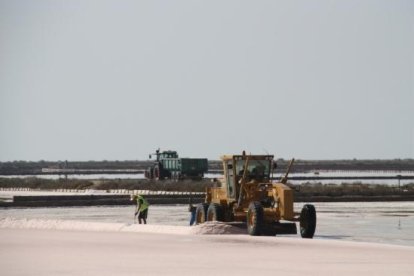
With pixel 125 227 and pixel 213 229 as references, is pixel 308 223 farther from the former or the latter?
pixel 125 227

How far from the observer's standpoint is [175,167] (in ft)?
285

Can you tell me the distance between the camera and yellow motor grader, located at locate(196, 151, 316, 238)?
30781mm

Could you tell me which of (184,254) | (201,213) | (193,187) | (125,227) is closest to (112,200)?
(193,187)

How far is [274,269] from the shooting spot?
21.5 metres

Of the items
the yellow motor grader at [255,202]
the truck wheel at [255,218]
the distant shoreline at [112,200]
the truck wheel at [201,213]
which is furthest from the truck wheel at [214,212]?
the distant shoreline at [112,200]

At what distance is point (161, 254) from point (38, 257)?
2807mm

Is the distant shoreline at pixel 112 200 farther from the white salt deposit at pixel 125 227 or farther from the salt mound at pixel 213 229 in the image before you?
the salt mound at pixel 213 229

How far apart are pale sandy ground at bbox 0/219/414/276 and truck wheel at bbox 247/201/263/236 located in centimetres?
33

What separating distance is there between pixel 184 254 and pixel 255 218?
6051 millimetres

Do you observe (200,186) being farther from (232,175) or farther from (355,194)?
(232,175)

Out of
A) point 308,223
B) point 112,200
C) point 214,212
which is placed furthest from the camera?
point 112,200

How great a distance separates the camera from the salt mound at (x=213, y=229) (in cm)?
3161

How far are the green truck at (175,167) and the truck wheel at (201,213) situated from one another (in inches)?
1987

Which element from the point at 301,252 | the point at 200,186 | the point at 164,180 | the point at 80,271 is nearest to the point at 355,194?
the point at 200,186
